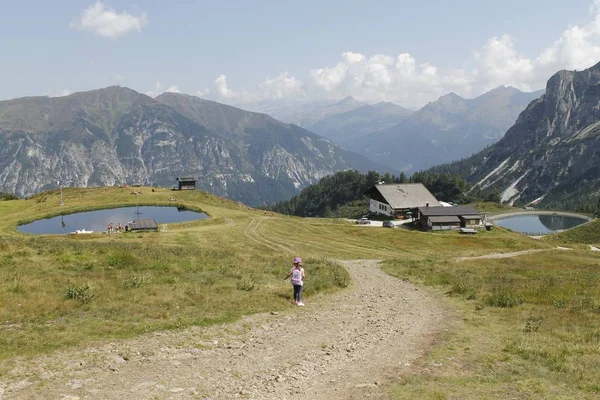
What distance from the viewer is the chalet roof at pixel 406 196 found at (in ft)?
413

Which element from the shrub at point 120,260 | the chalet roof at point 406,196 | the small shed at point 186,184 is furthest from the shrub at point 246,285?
the chalet roof at point 406,196

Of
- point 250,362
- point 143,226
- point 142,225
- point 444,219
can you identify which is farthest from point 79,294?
point 444,219

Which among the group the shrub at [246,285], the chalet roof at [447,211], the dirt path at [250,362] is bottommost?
the dirt path at [250,362]

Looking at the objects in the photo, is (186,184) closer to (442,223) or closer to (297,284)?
(442,223)

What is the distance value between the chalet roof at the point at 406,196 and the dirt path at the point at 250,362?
10534 centimetres

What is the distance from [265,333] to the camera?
1936 centimetres

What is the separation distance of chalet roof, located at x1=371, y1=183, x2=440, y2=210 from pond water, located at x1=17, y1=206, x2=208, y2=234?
60744mm

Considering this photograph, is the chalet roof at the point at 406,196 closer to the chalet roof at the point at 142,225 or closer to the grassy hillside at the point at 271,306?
the chalet roof at the point at 142,225

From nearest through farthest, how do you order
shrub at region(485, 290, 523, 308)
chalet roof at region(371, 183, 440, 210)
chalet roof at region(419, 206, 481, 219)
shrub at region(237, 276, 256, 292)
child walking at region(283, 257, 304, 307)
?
child walking at region(283, 257, 304, 307), shrub at region(485, 290, 523, 308), shrub at region(237, 276, 256, 292), chalet roof at region(419, 206, 481, 219), chalet roof at region(371, 183, 440, 210)

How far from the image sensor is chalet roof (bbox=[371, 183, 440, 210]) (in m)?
126

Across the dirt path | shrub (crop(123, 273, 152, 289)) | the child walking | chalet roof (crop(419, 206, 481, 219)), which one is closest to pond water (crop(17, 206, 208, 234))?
shrub (crop(123, 273, 152, 289))

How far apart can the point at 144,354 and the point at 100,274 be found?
12.9 m

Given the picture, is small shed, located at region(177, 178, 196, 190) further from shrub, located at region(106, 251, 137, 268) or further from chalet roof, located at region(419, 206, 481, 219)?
shrub, located at region(106, 251, 137, 268)

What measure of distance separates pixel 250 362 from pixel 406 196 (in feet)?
384
